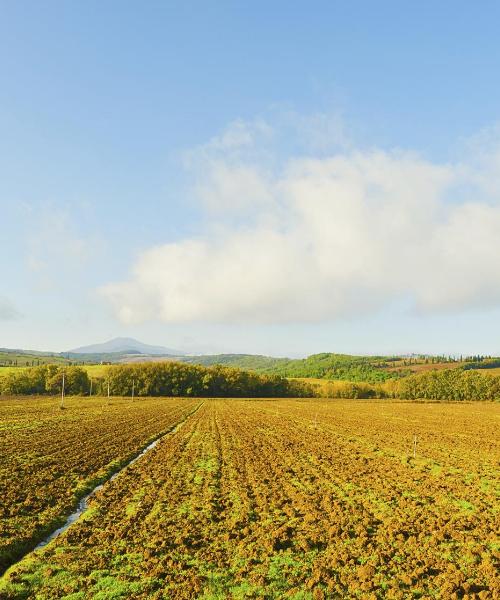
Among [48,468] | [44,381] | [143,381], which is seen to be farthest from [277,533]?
[44,381]

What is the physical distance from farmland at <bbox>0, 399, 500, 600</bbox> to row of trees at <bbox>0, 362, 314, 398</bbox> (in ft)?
340

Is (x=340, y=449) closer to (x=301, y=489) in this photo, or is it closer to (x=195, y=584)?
(x=301, y=489)

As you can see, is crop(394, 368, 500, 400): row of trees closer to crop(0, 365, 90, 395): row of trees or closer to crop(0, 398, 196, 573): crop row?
crop(0, 365, 90, 395): row of trees

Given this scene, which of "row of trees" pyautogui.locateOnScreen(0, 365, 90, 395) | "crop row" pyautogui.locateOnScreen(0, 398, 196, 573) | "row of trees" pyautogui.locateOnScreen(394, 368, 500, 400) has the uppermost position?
"crop row" pyautogui.locateOnScreen(0, 398, 196, 573)

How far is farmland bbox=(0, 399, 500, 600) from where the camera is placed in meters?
9.30

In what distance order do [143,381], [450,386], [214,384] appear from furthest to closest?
[450,386]
[214,384]
[143,381]

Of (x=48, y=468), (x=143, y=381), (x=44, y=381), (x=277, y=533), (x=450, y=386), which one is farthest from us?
(x=450, y=386)

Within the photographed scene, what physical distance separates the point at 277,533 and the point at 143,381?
118104 millimetres

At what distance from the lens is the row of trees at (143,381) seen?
121562 mm

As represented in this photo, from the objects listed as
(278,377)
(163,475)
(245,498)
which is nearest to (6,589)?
(245,498)

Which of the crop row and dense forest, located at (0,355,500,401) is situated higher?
the crop row

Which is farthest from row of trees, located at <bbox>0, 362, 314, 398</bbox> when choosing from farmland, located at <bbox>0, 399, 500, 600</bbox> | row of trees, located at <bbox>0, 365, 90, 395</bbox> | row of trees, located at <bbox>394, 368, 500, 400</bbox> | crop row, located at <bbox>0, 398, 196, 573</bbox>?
farmland, located at <bbox>0, 399, 500, 600</bbox>

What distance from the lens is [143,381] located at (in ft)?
409

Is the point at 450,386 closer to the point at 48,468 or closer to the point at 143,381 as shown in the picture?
the point at 143,381
